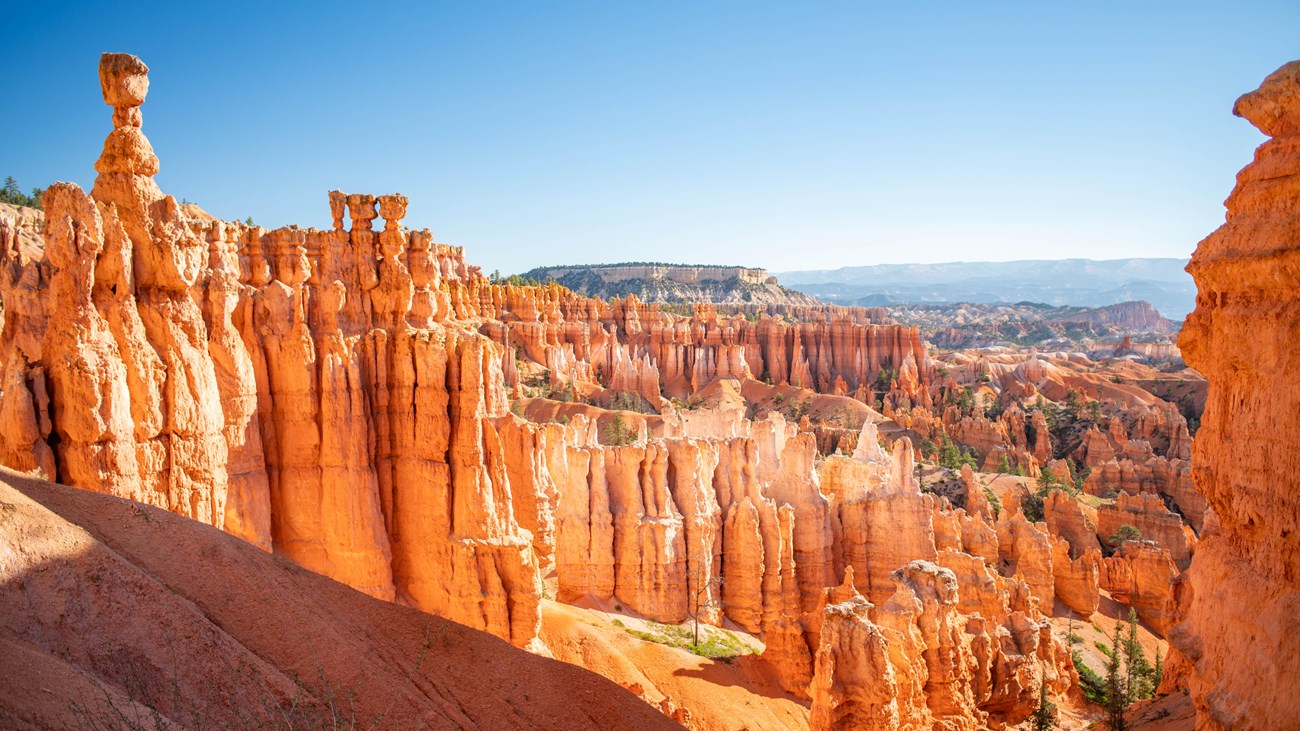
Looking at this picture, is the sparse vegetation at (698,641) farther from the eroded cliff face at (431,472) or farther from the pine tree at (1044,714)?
the pine tree at (1044,714)

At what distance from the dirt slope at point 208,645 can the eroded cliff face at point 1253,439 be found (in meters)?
7.94

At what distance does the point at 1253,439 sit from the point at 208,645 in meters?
10.1

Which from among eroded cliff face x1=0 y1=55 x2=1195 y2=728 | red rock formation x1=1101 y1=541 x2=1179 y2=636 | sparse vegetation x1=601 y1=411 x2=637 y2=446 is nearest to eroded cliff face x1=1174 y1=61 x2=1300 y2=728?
eroded cliff face x1=0 y1=55 x2=1195 y2=728

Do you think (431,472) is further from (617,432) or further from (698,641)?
(617,432)

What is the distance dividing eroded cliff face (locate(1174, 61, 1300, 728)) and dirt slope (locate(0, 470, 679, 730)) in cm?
794

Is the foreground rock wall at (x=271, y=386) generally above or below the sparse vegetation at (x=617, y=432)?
above

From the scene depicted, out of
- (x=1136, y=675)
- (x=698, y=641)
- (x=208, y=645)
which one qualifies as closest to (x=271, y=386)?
(x=208, y=645)

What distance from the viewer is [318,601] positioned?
10.6 meters

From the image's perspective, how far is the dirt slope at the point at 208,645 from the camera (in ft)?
23.2

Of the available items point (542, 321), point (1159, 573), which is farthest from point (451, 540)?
point (542, 321)

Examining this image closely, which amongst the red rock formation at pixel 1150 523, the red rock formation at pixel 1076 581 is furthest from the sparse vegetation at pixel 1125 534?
the red rock formation at pixel 1076 581

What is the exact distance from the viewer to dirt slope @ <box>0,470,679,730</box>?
708 cm

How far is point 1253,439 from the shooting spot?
7.69m

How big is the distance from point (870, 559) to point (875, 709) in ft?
44.2
